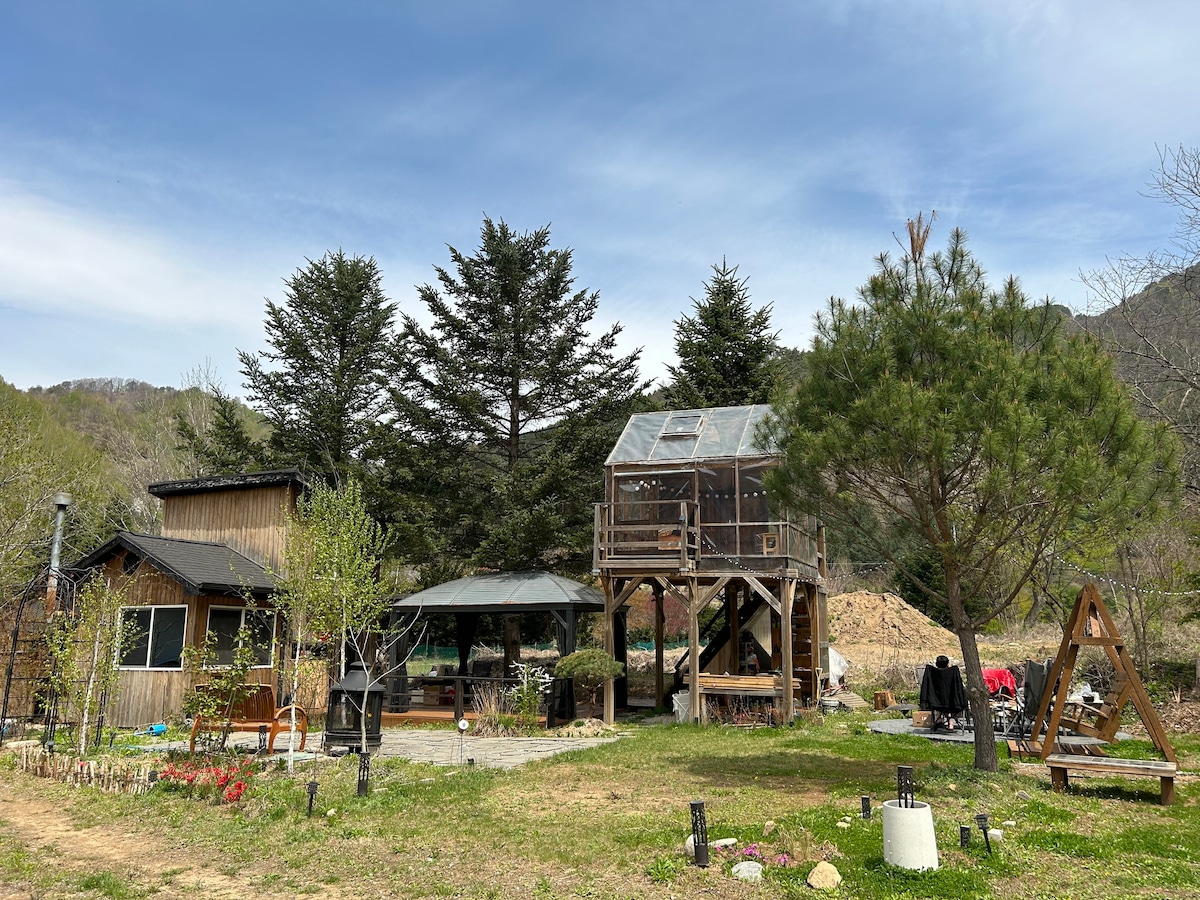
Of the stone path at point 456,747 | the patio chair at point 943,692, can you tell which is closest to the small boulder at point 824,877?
the stone path at point 456,747

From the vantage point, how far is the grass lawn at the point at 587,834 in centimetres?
629

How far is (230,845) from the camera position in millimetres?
7844

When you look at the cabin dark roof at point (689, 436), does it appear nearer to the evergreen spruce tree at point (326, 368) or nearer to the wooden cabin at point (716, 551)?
the wooden cabin at point (716, 551)

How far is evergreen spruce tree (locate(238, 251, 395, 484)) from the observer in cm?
2677

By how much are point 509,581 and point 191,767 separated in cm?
983

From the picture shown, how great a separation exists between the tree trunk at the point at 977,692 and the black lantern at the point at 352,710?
824 cm

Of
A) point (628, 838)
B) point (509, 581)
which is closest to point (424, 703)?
point (509, 581)

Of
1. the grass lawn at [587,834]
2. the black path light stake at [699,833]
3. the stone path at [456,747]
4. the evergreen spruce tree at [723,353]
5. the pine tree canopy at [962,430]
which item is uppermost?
the evergreen spruce tree at [723,353]

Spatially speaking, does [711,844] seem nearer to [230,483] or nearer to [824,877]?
[824,877]

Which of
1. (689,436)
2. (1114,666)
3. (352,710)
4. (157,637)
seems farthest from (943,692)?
(157,637)

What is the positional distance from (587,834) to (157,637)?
42.8 feet

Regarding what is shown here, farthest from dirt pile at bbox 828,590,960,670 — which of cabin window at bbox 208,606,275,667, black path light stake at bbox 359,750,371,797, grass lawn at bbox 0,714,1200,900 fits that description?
black path light stake at bbox 359,750,371,797

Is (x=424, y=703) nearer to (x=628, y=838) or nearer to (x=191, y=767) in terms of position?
(x=191, y=767)

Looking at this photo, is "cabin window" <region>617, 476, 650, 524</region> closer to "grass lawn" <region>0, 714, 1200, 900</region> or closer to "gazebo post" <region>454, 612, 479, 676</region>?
"gazebo post" <region>454, 612, 479, 676</region>
